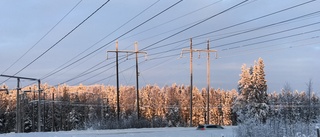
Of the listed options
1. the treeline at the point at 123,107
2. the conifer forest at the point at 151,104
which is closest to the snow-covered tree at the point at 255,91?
the conifer forest at the point at 151,104

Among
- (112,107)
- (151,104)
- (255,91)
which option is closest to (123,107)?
(112,107)

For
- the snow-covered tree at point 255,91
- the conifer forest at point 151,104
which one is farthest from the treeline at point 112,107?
the snow-covered tree at point 255,91

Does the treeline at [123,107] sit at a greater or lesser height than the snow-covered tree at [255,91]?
lesser

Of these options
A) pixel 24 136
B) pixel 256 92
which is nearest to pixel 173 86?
pixel 256 92

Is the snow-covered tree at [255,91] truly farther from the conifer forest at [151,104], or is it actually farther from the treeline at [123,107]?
the treeline at [123,107]

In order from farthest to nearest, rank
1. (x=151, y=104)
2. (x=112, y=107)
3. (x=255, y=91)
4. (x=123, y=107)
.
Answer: (x=151, y=104)
(x=123, y=107)
(x=112, y=107)
(x=255, y=91)

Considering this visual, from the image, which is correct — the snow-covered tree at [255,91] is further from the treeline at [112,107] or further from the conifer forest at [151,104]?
the treeline at [112,107]

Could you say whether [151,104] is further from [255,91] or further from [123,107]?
[255,91]

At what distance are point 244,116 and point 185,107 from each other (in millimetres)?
102260

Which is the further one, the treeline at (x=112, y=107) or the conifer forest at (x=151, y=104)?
the treeline at (x=112, y=107)

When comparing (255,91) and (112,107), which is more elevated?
(255,91)

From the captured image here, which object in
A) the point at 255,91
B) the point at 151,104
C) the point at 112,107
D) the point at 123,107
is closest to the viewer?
the point at 255,91

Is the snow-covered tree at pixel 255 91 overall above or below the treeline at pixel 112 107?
above

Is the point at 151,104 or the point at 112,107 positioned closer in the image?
the point at 112,107
